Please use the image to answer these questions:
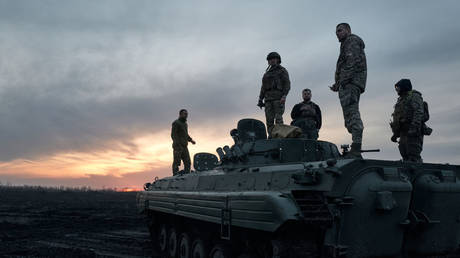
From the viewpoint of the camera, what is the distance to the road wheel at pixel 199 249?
10.4 metres

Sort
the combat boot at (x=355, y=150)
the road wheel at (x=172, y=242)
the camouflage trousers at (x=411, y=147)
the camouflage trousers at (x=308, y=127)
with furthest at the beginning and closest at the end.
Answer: the road wheel at (x=172, y=242)
the camouflage trousers at (x=308, y=127)
the camouflage trousers at (x=411, y=147)
the combat boot at (x=355, y=150)

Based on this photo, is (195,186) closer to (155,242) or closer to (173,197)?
(173,197)

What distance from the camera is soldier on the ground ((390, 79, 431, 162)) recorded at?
32.0 feet

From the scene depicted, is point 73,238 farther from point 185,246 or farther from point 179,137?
point 185,246

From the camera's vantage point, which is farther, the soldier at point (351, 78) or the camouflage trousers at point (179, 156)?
the camouflage trousers at point (179, 156)

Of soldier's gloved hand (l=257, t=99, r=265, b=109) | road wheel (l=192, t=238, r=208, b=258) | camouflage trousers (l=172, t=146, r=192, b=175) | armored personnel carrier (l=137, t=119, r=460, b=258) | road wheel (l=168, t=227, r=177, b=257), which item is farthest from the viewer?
camouflage trousers (l=172, t=146, r=192, b=175)

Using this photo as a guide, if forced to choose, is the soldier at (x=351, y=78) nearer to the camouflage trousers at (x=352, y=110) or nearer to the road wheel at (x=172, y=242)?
the camouflage trousers at (x=352, y=110)

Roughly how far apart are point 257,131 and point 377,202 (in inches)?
184

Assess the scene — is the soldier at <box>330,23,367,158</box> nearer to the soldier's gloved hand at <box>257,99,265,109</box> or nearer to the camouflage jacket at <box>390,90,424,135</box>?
the camouflage jacket at <box>390,90,424,135</box>

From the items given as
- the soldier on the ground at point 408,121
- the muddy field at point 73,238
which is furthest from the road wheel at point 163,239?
the soldier on the ground at point 408,121

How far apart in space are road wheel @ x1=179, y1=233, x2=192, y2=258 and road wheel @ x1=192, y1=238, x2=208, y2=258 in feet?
1.32

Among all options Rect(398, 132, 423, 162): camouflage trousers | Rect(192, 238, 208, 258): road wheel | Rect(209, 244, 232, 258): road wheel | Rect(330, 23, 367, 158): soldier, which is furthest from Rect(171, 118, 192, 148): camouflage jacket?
Rect(330, 23, 367, 158): soldier

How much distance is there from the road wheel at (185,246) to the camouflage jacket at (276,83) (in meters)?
3.86

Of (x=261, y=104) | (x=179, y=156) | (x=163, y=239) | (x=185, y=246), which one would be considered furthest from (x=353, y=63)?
(x=179, y=156)
